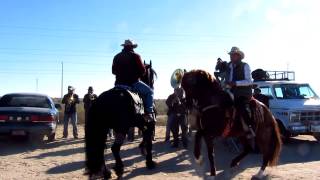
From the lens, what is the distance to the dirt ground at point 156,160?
9422 millimetres

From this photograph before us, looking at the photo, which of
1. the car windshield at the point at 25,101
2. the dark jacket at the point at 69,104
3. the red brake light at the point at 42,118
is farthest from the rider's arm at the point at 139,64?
the dark jacket at the point at 69,104

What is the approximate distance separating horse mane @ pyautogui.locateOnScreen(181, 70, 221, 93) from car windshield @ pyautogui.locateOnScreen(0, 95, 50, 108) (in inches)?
327

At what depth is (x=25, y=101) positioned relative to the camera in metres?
15.4

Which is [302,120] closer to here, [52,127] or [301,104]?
[301,104]

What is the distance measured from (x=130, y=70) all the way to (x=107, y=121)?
1.26 meters

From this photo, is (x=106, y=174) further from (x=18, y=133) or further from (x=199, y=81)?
(x=18, y=133)

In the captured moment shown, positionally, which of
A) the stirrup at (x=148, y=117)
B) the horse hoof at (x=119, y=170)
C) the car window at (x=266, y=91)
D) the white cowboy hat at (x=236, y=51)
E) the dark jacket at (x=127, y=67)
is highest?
the white cowboy hat at (x=236, y=51)

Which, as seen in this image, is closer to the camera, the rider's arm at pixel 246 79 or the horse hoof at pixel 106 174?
the horse hoof at pixel 106 174

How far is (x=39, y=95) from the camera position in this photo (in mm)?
15812

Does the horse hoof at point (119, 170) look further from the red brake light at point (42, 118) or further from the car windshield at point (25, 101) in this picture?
the car windshield at point (25, 101)

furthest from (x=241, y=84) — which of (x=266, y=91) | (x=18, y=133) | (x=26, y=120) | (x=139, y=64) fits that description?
(x=18, y=133)

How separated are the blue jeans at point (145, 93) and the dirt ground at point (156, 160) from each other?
53.9 inches

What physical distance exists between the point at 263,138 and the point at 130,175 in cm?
270

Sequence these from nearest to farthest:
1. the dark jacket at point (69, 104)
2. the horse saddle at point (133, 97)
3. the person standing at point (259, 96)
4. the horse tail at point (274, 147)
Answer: the horse saddle at point (133, 97)
the horse tail at point (274, 147)
the person standing at point (259, 96)
the dark jacket at point (69, 104)
